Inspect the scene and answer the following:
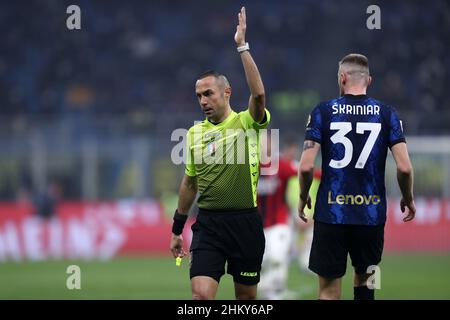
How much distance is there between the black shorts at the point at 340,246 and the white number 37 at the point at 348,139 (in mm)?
505

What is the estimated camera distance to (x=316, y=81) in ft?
92.6

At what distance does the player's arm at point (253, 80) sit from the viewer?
802cm

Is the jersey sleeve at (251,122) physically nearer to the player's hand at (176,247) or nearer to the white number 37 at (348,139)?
the white number 37 at (348,139)

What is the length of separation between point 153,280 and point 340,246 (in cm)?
956

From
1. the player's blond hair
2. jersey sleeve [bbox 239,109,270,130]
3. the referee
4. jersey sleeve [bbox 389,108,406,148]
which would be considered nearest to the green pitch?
the referee

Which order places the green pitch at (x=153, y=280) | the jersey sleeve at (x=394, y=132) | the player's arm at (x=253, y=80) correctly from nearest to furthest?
the jersey sleeve at (x=394, y=132)
the player's arm at (x=253, y=80)
the green pitch at (x=153, y=280)

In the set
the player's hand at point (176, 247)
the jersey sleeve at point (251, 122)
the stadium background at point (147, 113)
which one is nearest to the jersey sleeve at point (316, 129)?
the jersey sleeve at point (251, 122)

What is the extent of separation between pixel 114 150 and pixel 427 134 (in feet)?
23.9

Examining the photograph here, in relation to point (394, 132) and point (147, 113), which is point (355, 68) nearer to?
point (394, 132)

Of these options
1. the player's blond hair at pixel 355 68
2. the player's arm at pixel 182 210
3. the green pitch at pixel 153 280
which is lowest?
the green pitch at pixel 153 280

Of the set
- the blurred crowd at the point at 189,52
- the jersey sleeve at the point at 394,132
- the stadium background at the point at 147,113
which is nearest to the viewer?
the jersey sleeve at the point at 394,132

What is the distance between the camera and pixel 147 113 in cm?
2606

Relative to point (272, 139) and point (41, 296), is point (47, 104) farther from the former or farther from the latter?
point (272, 139)

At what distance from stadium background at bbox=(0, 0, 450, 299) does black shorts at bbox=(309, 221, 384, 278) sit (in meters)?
6.15
